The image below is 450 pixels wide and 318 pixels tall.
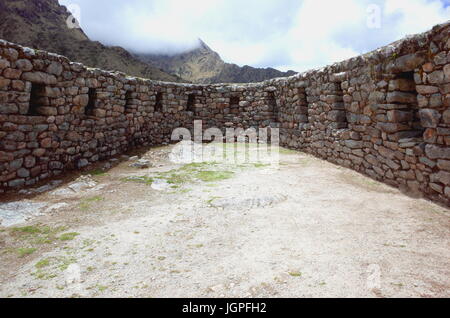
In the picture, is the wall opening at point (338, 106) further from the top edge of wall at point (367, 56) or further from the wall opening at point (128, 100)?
the wall opening at point (128, 100)

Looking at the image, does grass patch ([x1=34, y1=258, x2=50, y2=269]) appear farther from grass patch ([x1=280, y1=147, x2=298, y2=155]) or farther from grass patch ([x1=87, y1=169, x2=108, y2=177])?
grass patch ([x1=280, y1=147, x2=298, y2=155])

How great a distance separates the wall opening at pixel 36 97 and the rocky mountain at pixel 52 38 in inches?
1489

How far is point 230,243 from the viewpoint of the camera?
3.59 metres

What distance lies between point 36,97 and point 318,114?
7.92 meters

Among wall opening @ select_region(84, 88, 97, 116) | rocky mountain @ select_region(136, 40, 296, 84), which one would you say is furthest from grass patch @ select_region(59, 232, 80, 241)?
rocky mountain @ select_region(136, 40, 296, 84)

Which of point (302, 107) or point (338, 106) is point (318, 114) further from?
point (302, 107)

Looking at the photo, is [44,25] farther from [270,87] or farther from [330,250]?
[330,250]

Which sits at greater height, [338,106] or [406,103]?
[338,106]

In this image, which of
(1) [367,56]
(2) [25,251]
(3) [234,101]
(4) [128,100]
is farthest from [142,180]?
(3) [234,101]

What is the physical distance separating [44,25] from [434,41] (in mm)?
54263

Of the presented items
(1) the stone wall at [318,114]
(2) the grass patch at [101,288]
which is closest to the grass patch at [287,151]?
(1) the stone wall at [318,114]

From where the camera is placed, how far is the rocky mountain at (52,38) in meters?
39.4

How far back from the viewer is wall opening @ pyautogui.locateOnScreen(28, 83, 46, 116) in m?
6.54

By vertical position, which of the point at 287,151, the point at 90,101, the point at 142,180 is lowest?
the point at 142,180
